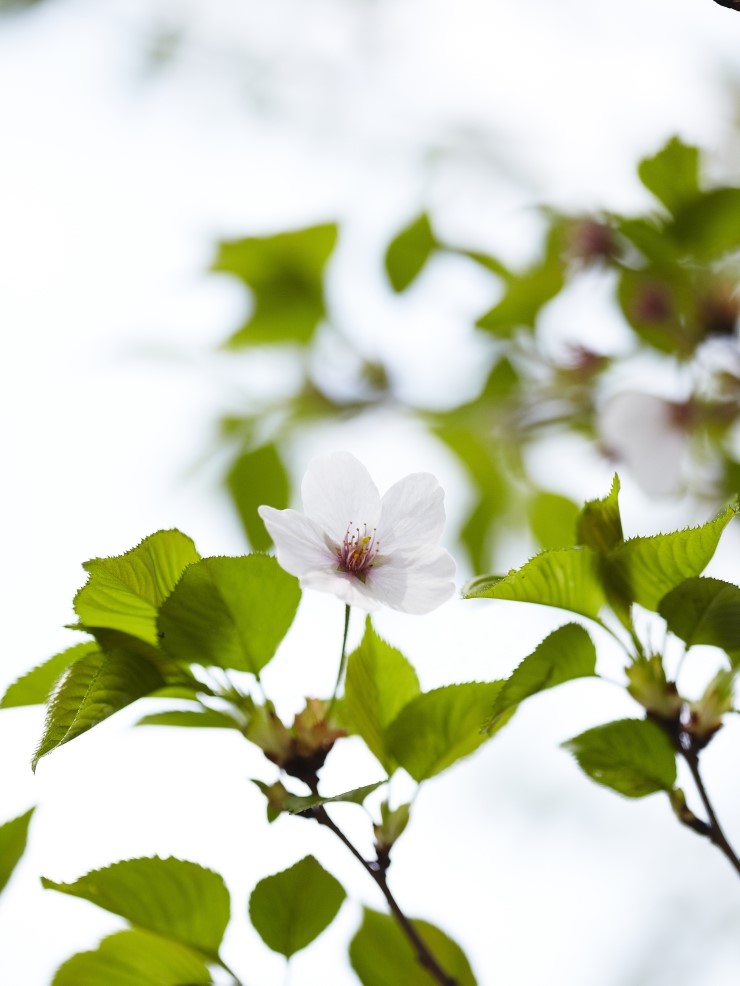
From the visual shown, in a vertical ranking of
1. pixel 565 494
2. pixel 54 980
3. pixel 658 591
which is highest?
pixel 658 591

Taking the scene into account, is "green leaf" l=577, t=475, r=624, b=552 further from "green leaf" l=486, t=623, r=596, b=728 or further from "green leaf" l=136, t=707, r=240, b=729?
"green leaf" l=136, t=707, r=240, b=729

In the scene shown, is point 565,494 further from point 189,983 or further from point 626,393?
point 189,983

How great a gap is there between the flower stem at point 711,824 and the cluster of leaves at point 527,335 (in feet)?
1.21

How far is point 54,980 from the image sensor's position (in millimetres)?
387

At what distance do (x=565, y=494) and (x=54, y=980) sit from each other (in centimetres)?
60

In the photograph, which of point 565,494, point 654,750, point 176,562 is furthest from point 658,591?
point 565,494

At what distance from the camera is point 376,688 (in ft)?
1.32

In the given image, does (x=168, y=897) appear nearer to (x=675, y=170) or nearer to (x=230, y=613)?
(x=230, y=613)

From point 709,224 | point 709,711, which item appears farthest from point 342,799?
point 709,224

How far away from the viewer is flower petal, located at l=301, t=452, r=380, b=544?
1.37 feet

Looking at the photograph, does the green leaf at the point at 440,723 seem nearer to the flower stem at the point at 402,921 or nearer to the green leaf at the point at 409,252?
the flower stem at the point at 402,921

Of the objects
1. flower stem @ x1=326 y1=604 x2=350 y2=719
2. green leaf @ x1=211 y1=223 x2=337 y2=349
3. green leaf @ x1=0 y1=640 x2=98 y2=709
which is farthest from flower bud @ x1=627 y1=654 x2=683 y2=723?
green leaf @ x1=211 y1=223 x2=337 y2=349

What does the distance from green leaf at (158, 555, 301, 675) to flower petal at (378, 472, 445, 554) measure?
0.06m

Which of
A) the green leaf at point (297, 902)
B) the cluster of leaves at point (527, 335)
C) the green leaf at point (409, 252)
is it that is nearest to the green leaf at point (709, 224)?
the cluster of leaves at point (527, 335)
